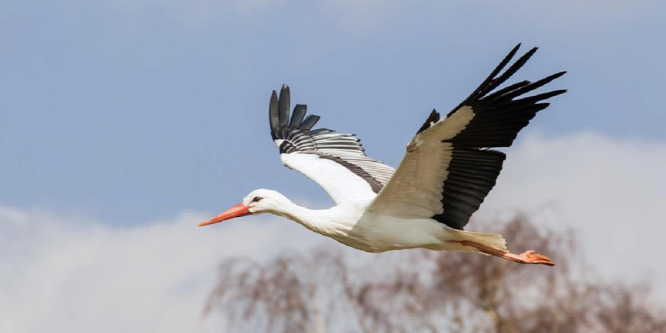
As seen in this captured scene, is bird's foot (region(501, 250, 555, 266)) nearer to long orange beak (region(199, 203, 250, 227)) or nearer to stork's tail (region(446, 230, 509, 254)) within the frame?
stork's tail (region(446, 230, 509, 254))

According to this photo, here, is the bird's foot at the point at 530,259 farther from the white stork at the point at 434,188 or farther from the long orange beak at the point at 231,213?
the long orange beak at the point at 231,213

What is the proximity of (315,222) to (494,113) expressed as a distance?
77.5 inches

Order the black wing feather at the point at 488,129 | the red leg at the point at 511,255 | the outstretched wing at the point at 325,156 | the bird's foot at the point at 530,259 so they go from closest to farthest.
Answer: the black wing feather at the point at 488,129
the red leg at the point at 511,255
the bird's foot at the point at 530,259
the outstretched wing at the point at 325,156

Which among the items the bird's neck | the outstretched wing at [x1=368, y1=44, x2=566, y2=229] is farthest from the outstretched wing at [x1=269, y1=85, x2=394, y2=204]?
the outstretched wing at [x1=368, y1=44, x2=566, y2=229]

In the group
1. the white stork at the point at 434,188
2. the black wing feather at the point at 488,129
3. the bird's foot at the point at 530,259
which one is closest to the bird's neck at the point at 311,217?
the white stork at the point at 434,188

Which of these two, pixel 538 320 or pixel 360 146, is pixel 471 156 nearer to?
pixel 360 146

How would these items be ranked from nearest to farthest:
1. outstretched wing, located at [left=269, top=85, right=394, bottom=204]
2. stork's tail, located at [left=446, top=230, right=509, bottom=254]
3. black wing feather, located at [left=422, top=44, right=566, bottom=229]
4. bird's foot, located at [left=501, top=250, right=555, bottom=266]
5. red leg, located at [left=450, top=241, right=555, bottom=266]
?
black wing feather, located at [left=422, top=44, right=566, bottom=229]
stork's tail, located at [left=446, top=230, right=509, bottom=254]
red leg, located at [left=450, top=241, right=555, bottom=266]
bird's foot, located at [left=501, top=250, right=555, bottom=266]
outstretched wing, located at [left=269, top=85, right=394, bottom=204]

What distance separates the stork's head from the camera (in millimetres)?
11781

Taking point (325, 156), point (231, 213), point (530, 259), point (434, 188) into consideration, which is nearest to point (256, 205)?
point (231, 213)

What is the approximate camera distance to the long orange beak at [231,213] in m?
12.1

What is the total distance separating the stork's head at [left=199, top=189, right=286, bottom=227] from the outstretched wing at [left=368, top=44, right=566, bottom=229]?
1.11 meters

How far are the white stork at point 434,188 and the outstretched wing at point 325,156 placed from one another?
3 cm

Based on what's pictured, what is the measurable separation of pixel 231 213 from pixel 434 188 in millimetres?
2203

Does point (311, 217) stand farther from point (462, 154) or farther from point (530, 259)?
point (530, 259)
